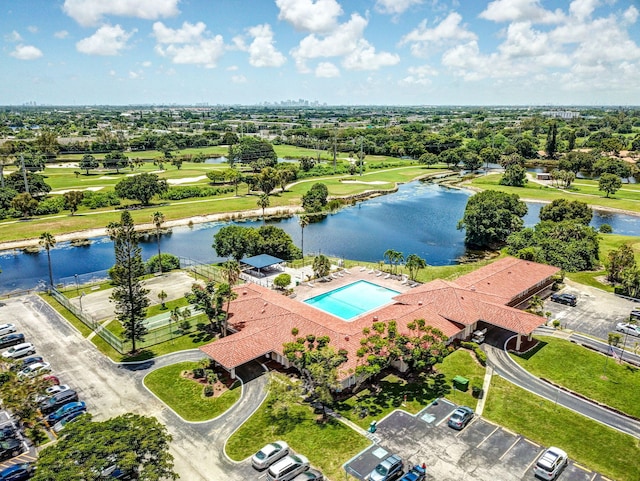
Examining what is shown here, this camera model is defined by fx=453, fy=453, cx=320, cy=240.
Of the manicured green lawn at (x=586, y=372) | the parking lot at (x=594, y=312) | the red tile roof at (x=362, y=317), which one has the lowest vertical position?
the manicured green lawn at (x=586, y=372)

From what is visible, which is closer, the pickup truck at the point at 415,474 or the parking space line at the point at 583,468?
the pickup truck at the point at 415,474

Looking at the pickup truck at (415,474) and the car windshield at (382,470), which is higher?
the car windshield at (382,470)

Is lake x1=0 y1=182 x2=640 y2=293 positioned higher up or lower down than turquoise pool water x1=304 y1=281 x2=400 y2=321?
lower down

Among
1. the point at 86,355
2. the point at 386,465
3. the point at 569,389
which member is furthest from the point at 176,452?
the point at 569,389

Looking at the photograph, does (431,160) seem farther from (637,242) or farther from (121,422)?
(121,422)

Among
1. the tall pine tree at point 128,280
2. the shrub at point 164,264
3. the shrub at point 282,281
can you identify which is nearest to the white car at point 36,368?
the tall pine tree at point 128,280

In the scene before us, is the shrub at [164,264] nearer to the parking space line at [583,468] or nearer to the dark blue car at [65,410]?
the dark blue car at [65,410]

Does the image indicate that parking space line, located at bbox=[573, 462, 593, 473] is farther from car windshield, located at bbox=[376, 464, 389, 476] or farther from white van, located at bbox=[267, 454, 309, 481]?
white van, located at bbox=[267, 454, 309, 481]

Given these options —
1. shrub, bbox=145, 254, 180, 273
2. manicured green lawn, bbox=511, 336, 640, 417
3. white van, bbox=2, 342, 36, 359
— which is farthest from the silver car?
shrub, bbox=145, 254, 180, 273
